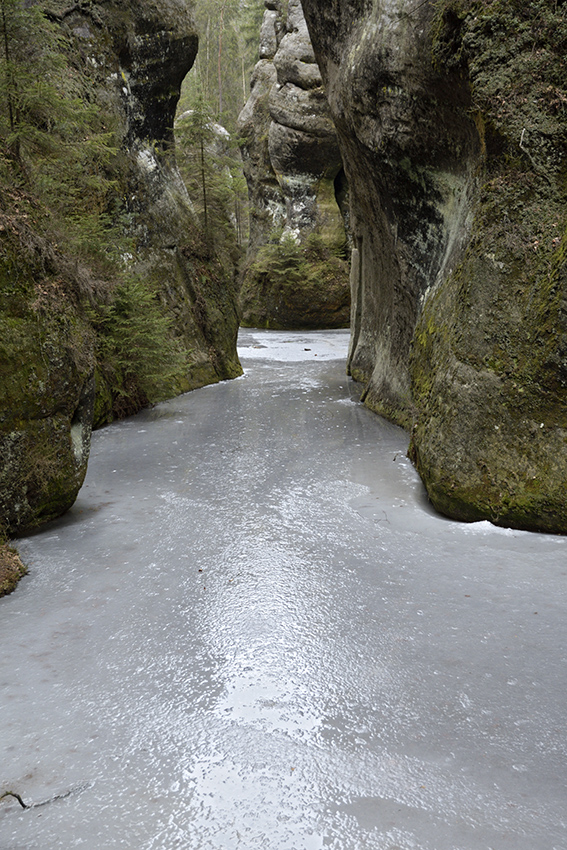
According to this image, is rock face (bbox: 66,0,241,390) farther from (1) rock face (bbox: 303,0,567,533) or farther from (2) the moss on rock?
(2) the moss on rock

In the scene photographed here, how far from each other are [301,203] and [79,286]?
2362cm

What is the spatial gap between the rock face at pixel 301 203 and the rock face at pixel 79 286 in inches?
495

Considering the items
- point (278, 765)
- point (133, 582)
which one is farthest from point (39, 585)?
point (278, 765)

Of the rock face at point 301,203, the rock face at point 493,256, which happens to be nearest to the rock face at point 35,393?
the rock face at point 493,256

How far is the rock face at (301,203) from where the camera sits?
25.7m

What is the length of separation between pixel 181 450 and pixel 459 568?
4172mm

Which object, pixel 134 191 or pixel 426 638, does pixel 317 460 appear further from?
pixel 134 191

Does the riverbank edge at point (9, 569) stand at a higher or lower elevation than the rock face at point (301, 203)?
lower

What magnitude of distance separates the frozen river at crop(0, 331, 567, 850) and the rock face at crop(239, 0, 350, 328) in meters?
21.0

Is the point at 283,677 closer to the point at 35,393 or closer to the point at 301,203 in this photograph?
the point at 35,393

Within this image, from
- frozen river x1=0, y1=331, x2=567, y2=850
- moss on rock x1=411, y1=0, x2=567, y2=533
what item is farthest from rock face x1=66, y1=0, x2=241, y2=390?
frozen river x1=0, y1=331, x2=567, y2=850

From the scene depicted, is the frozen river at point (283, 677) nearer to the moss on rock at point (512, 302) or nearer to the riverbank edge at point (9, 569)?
the riverbank edge at point (9, 569)

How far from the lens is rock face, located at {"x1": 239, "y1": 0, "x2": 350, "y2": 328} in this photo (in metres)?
25.7

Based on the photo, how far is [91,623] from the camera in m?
3.79
